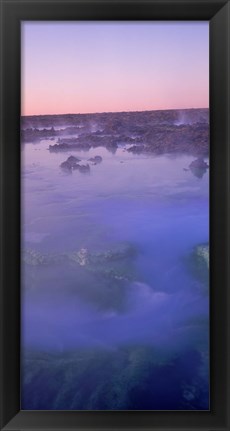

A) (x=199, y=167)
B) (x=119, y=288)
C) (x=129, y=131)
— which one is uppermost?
(x=129, y=131)

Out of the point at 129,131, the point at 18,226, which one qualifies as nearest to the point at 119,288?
the point at 18,226

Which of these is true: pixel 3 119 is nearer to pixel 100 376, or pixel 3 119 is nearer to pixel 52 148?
pixel 52 148

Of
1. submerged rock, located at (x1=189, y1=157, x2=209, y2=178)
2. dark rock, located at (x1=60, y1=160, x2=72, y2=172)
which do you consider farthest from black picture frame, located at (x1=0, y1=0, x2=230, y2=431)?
dark rock, located at (x1=60, y1=160, x2=72, y2=172)

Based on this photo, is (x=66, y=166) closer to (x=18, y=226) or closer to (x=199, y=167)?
(x=18, y=226)

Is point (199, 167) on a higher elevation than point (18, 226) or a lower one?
higher

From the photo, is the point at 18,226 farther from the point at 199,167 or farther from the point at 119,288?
the point at 199,167

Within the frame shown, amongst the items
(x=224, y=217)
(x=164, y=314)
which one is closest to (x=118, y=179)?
(x=224, y=217)

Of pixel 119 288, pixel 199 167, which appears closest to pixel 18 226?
pixel 119 288
